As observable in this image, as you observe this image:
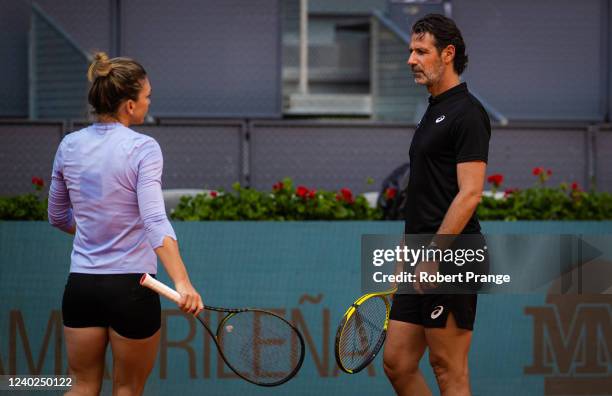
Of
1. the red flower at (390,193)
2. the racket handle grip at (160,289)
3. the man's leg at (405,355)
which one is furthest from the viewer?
the red flower at (390,193)

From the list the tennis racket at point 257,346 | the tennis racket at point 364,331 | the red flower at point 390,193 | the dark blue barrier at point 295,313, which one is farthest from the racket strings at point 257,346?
the red flower at point 390,193

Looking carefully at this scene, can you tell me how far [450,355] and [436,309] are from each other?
0.66 ft

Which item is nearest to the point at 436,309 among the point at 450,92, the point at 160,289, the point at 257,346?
the point at 257,346

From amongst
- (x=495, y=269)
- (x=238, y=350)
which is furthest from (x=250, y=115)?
(x=238, y=350)

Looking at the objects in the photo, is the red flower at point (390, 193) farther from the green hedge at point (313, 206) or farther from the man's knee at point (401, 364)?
the man's knee at point (401, 364)

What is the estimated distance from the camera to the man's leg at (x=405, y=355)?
4535mm

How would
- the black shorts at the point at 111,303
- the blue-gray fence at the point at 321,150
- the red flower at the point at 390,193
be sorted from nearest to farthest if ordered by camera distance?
the black shorts at the point at 111,303 < the red flower at the point at 390,193 < the blue-gray fence at the point at 321,150

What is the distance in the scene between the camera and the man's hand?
4.33 metres

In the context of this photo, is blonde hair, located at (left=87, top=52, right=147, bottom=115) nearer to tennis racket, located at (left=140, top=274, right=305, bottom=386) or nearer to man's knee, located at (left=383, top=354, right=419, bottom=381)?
tennis racket, located at (left=140, top=274, right=305, bottom=386)

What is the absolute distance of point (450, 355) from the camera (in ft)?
14.6

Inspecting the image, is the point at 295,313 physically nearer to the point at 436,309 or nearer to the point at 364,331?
the point at 364,331

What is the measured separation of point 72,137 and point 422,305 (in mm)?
1582

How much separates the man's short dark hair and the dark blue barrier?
2133mm

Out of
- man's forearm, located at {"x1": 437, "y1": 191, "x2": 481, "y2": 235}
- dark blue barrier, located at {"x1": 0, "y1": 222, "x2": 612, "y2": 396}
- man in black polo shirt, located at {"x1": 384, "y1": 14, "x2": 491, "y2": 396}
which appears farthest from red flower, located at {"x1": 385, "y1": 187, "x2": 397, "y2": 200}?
man's forearm, located at {"x1": 437, "y1": 191, "x2": 481, "y2": 235}
